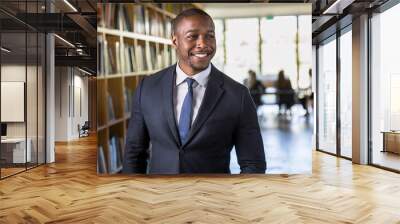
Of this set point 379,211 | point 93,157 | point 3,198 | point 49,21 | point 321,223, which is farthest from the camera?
point 93,157

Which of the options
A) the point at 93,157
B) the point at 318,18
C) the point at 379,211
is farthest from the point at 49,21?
the point at 379,211

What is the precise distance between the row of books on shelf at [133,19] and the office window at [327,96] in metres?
5.46

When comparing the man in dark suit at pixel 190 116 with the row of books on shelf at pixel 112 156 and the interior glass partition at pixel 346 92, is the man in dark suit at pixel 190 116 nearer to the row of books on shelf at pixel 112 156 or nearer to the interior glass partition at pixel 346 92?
the row of books on shelf at pixel 112 156

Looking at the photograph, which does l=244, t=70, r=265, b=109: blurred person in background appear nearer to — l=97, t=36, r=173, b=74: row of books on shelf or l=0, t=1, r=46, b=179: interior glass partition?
l=97, t=36, r=173, b=74: row of books on shelf

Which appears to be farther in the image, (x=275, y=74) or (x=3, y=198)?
(x=275, y=74)

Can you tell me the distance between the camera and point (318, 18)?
845 centimetres

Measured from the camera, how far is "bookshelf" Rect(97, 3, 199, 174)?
619 cm

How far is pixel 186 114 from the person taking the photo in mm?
6027

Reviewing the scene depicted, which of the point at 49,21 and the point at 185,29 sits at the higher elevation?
the point at 49,21

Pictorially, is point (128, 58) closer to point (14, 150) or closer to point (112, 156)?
point (112, 156)

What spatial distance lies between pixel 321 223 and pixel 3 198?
3647 millimetres

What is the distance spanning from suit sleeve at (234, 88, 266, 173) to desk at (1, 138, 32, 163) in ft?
12.0

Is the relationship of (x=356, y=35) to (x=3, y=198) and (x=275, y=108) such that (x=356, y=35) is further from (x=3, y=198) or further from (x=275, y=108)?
(x=3, y=198)

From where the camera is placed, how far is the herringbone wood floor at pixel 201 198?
4.15 m
